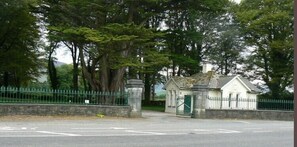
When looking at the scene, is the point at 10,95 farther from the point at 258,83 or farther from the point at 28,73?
the point at 258,83

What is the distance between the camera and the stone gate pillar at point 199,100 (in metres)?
31.1

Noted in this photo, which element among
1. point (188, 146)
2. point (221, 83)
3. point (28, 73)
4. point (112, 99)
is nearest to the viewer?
point (188, 146)

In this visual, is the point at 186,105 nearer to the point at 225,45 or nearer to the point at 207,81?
the point at 207,81

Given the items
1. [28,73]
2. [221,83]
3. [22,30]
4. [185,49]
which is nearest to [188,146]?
[221,83]

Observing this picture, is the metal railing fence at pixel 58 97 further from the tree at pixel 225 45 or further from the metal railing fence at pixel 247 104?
the tree at pixel 225 45

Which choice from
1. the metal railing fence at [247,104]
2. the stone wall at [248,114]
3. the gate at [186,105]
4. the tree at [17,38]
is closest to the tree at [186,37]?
the metal railing fence at [247,104]

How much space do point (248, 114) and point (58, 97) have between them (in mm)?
13797

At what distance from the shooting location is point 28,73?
52562 mm

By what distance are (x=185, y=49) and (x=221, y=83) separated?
13757mm

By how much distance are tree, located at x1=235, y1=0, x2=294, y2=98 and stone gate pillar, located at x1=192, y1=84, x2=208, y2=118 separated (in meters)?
21.1

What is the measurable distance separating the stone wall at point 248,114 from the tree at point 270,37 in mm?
15133

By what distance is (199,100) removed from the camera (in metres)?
31.2

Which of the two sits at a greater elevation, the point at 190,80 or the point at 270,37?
the point at 270,37

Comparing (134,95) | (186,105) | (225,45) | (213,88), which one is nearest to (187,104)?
(186,105)
